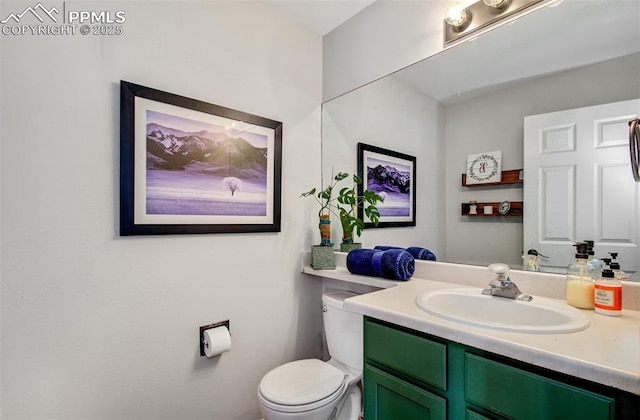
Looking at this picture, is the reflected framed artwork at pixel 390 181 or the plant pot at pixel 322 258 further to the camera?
the plant pot at pixel 322 258

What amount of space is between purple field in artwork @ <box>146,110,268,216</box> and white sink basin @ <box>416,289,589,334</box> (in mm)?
1026

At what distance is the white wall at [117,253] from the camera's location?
1071 millimetres

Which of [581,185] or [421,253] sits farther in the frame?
[421,253]

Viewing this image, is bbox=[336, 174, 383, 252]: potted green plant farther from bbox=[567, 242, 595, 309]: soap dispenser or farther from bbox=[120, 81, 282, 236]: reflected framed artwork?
bbox=[567, 242, 595, 309]: soap dispenser

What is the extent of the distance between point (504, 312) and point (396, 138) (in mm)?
1064

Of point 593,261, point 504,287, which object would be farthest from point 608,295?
point 504,287

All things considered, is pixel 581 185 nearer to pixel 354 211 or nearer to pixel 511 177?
pixel 511 177

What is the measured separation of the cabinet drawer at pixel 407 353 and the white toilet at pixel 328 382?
38 centimetres

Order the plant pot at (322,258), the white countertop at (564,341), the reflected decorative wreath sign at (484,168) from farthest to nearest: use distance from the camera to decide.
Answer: the plant pot at (322,258) → the reflected decorative wreath sign at (484,168) → the white countertop at (564,341)

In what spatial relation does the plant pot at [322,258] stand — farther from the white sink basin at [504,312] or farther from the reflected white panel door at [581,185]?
the reflected white panel door at [581,185]

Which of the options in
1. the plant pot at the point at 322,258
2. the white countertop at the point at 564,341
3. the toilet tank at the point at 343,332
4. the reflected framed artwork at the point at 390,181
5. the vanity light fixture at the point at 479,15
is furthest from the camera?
the plant pot at the point at 322,258

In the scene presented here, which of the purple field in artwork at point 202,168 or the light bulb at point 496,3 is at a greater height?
the light bulb at point 496,3

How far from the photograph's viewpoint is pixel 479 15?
4.39 ft

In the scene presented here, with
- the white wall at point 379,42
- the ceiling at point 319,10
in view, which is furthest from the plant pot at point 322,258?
the ceiling at point 319,10
